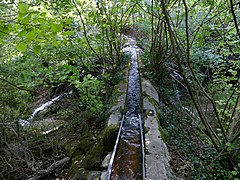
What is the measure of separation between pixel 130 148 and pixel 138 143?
22 centimetres

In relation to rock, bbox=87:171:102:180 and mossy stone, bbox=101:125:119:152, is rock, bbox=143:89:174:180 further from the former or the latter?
rock, bbox=87:171:102:180

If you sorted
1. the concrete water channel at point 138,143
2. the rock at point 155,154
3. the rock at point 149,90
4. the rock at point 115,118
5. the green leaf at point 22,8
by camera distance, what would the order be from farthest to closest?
the rock at point 149,90 → the rock at point 115,118 → the concrete water channel at point 138,143 → the rock at point 155,154 → the green leaf at point 22,8

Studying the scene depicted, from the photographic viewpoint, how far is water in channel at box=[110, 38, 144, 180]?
334cm

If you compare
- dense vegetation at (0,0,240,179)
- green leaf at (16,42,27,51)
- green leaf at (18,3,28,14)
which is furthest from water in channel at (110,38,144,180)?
green leaf at (18,3,28,14)

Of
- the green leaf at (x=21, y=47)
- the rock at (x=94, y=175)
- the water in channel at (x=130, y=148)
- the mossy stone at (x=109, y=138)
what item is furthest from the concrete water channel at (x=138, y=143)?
the green leaf at (x=21, y=47)

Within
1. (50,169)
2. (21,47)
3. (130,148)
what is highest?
(21,47)

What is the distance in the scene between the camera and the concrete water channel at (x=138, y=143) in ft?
10.7

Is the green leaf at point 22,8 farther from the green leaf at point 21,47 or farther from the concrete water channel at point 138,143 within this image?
the concrete water channel at point 138,143

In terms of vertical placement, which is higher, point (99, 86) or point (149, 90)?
point (99, 86)

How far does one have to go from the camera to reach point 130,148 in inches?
157

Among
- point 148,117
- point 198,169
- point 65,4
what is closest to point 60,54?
point 65,4

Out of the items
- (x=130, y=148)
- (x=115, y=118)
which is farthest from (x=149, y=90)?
(x=130, y=148)

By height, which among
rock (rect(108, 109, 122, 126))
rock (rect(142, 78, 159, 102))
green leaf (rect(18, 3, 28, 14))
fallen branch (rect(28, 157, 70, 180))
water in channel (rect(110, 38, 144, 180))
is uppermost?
green leaf (rect(18, 3, 28, 14))

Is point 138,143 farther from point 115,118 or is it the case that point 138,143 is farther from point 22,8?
point 22,8
